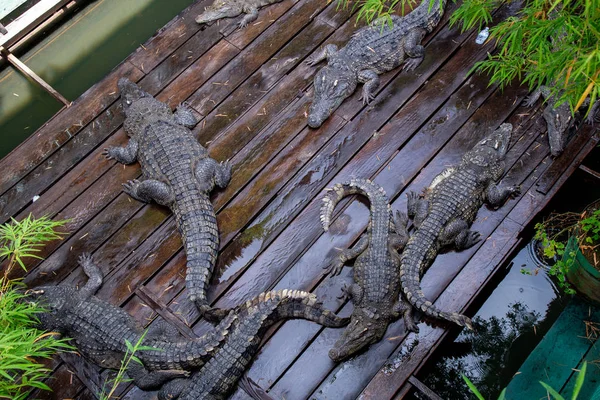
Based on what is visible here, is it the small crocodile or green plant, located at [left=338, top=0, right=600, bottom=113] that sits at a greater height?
green plant, located at [left=338, top=0, right=600, bottom=113]

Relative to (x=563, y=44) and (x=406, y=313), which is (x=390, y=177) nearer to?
(x=406, y=313)

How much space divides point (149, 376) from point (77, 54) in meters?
4.66

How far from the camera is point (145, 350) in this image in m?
4.10

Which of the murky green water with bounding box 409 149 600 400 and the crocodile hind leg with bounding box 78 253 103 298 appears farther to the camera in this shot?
the murky green water with bounding box 409 149 600 400

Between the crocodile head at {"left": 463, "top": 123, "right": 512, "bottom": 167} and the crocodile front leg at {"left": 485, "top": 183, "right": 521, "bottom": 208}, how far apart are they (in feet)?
0.70

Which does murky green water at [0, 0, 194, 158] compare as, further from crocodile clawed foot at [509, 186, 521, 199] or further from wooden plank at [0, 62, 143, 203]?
crocodile clawed foot at [509, 186, 521, 199]

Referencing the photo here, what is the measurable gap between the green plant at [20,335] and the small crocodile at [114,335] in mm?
131

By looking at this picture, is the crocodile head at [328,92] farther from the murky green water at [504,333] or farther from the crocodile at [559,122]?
the murky green water at [504,333]

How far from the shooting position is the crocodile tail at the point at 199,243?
14.3 feet

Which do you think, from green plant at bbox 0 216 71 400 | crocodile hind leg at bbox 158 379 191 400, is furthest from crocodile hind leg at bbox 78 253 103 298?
crocodile hind leg at bbox 158 379 191 400

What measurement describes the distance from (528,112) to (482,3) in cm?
119

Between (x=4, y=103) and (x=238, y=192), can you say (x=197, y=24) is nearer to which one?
(x=238, y=192)

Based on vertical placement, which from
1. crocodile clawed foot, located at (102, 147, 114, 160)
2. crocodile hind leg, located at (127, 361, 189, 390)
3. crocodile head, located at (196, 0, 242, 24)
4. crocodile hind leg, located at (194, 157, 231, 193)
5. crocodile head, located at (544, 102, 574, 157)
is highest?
crocodile head, located at (544, 102, 574, 157)

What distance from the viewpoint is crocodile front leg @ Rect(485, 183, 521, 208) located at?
463 centimetres
